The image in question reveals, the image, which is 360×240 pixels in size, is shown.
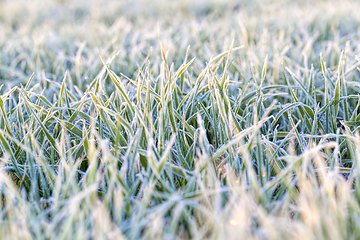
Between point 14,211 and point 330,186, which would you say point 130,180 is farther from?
point 330,186

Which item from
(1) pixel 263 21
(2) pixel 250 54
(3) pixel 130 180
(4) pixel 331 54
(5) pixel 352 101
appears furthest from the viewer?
(1) pixel 263 21

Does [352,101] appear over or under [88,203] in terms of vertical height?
under

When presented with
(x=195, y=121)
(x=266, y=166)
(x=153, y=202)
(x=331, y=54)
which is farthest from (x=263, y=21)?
(x=153, y=202)

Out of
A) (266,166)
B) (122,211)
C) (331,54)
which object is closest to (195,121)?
(266,166)

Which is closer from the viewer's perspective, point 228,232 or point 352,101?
point 228,232

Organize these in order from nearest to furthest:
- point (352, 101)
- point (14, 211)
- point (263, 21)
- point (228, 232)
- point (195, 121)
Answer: point (228, 232) → point (14, 211) → point (195, 121) → point (352, 101) → point (263, 21)

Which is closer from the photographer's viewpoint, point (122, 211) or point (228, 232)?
point (228, 232)

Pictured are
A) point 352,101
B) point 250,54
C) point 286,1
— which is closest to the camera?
point 352,101

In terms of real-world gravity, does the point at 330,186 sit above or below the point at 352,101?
above

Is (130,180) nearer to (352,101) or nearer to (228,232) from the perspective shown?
(228,232)
